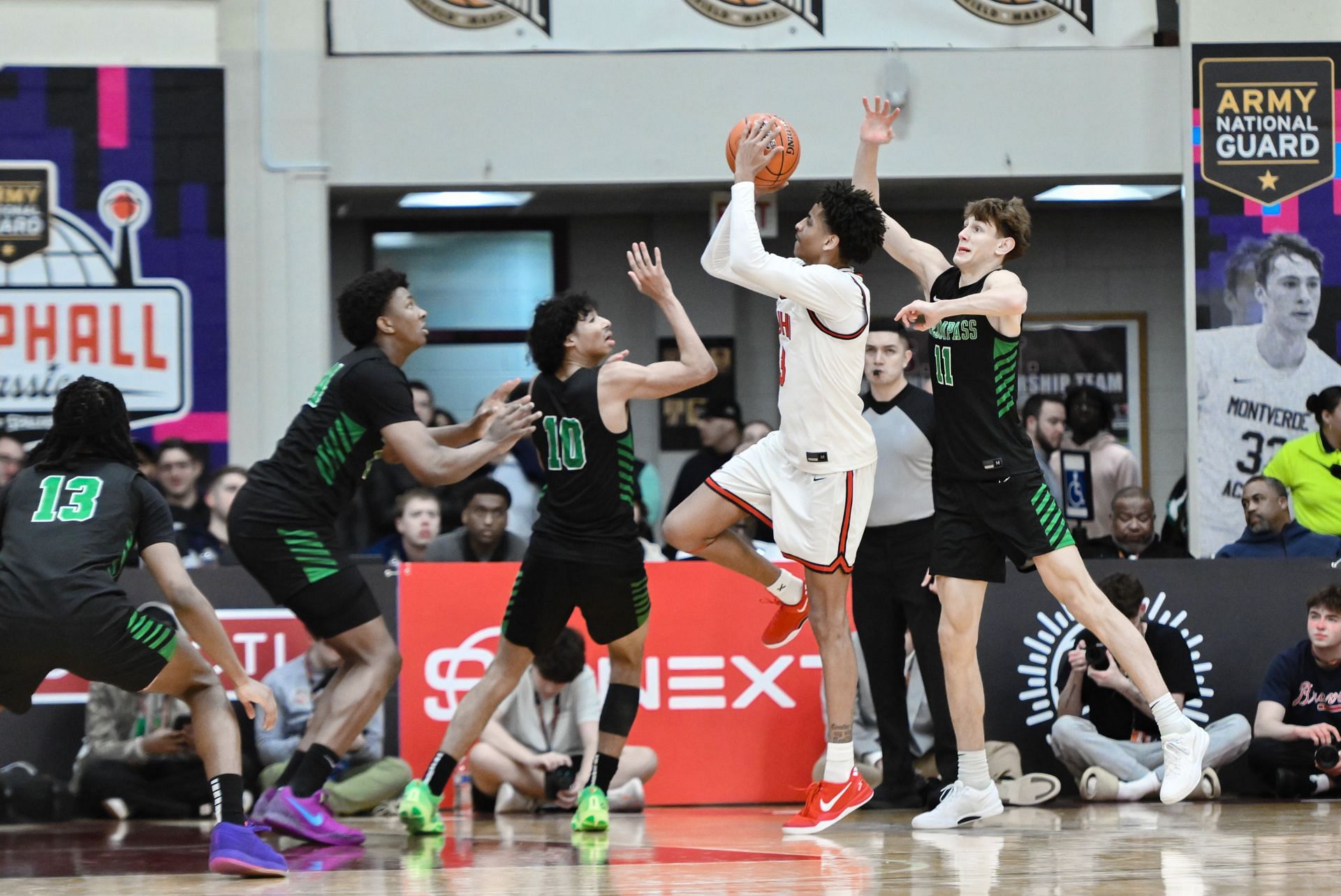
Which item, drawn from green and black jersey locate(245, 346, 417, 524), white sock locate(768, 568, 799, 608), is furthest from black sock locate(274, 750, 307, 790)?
white sock locate(768, 568, 799, 608)

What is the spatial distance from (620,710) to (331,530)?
57.3 inches

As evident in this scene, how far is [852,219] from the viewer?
6754 millimetres

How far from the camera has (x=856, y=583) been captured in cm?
815

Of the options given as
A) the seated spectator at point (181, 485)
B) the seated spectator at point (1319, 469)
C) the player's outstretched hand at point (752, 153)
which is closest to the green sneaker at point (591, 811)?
the player's outstretched hand at point (752, 153)

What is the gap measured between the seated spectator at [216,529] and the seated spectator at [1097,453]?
506cm

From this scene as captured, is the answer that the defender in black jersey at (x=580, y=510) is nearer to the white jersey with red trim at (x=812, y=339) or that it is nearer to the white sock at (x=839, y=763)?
the white jersey with red trim at (x=812, y=339)

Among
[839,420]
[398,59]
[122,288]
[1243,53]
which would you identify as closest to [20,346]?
[122,288]

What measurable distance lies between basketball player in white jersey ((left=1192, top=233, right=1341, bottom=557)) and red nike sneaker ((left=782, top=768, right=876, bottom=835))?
5.83 metres

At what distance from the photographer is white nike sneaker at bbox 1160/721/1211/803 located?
21.4 feet

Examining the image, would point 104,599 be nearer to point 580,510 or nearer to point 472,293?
point 580,510

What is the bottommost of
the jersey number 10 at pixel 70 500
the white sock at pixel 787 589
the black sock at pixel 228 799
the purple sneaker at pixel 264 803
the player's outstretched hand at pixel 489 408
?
the purple sneaker at pixel 264 803

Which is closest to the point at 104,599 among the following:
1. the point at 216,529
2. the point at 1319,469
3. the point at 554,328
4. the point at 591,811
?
the point at 554,328

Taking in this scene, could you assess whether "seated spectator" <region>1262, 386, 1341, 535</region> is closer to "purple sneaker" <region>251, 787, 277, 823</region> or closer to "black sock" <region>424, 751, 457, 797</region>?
"black sock" <region>424, 751, 457, 797</region>

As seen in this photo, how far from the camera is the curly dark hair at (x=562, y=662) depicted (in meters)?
8.30
